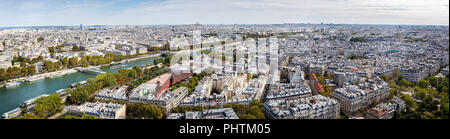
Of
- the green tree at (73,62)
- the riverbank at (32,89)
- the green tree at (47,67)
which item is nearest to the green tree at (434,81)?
the riverbank at (32,89)

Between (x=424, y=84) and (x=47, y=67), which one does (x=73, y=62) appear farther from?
(x=424, y=84)

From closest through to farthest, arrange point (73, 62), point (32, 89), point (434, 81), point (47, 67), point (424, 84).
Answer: point (424, 84) < point (434, 81) < point (32, 89) < point (47, 67) < point (73, 62)

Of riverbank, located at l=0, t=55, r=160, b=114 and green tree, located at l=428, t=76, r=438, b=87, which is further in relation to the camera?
riverbank, located at l=0, t=55, r=160, b=114

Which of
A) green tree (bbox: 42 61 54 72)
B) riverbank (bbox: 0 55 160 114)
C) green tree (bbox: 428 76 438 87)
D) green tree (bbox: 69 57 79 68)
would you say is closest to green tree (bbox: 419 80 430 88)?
green tree (bbox: 428 76 438 87)

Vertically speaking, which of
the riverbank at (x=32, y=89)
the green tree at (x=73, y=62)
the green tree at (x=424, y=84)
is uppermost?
the green tree at (x=73, y=62)

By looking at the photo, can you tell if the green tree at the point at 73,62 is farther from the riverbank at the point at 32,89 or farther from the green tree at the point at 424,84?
the green tree at the point at 424,84

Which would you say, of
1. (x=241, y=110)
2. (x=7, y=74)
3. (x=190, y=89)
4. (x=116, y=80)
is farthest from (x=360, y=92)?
(x=7, y=74)

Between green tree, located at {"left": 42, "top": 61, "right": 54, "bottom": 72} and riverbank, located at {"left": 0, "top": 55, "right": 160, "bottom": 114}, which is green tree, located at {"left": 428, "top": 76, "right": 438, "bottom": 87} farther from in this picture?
green tree, located at {"left": 42, "top": 61, "right": 54, "bottom": 72}

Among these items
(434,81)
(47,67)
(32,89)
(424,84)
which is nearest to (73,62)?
(47,67)

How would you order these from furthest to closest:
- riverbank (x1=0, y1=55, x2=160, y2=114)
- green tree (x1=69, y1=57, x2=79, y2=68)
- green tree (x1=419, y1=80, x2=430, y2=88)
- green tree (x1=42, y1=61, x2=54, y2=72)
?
green tree (x1=69, y1=57, x2=79, y2=68) → green tree (x1=42, y1=61, x2=54, y2=72) → riverbank (x1=0, y1=55, x2=160, y2=114) → green tree (x1=419, y1=80, x2=430, y2=88)

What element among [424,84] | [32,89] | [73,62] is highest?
[73,62]
